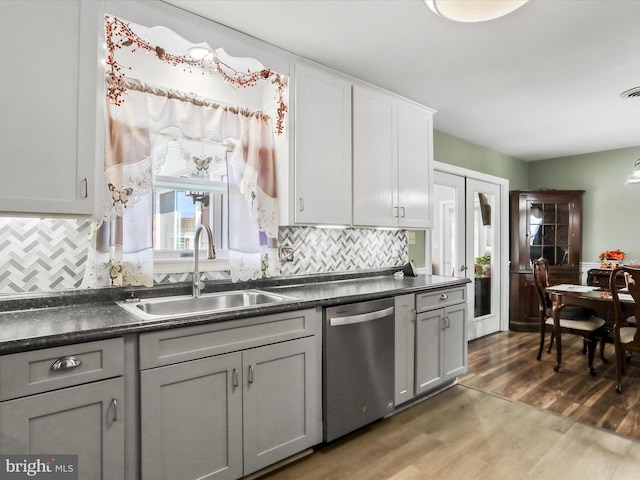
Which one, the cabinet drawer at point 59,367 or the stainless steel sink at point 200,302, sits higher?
the stainless steel sink at point 200,302

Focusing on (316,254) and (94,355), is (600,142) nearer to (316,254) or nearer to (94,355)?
(316,254)

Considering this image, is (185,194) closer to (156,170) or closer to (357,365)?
(156,170)

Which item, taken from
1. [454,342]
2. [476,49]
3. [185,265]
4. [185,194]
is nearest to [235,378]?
[185,265]

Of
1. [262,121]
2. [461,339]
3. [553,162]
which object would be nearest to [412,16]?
[262,121]

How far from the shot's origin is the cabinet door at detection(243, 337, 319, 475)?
1873mm

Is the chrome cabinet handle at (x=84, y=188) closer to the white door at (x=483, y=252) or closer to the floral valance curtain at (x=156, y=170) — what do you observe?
the floral valance curtain at (x=156, y=170)

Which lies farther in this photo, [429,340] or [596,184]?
[596,184]

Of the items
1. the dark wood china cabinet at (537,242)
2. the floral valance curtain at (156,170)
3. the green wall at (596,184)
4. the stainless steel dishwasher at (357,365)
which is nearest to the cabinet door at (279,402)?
the stainless steel dishwasher at (357,365)

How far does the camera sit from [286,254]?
A: 2.80 meters

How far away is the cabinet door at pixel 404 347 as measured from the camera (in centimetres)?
264

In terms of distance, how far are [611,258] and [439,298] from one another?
131 inches

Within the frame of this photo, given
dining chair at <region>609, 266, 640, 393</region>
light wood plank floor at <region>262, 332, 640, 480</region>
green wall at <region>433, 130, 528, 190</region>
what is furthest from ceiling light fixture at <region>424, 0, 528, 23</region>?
green wall at <region>433, 130, 528, 190</region>

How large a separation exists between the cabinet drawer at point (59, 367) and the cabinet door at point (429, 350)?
2044mm

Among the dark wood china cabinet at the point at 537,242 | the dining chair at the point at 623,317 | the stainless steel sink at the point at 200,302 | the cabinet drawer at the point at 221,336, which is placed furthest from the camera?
the dark wood china cabinet at the point at 537,242
